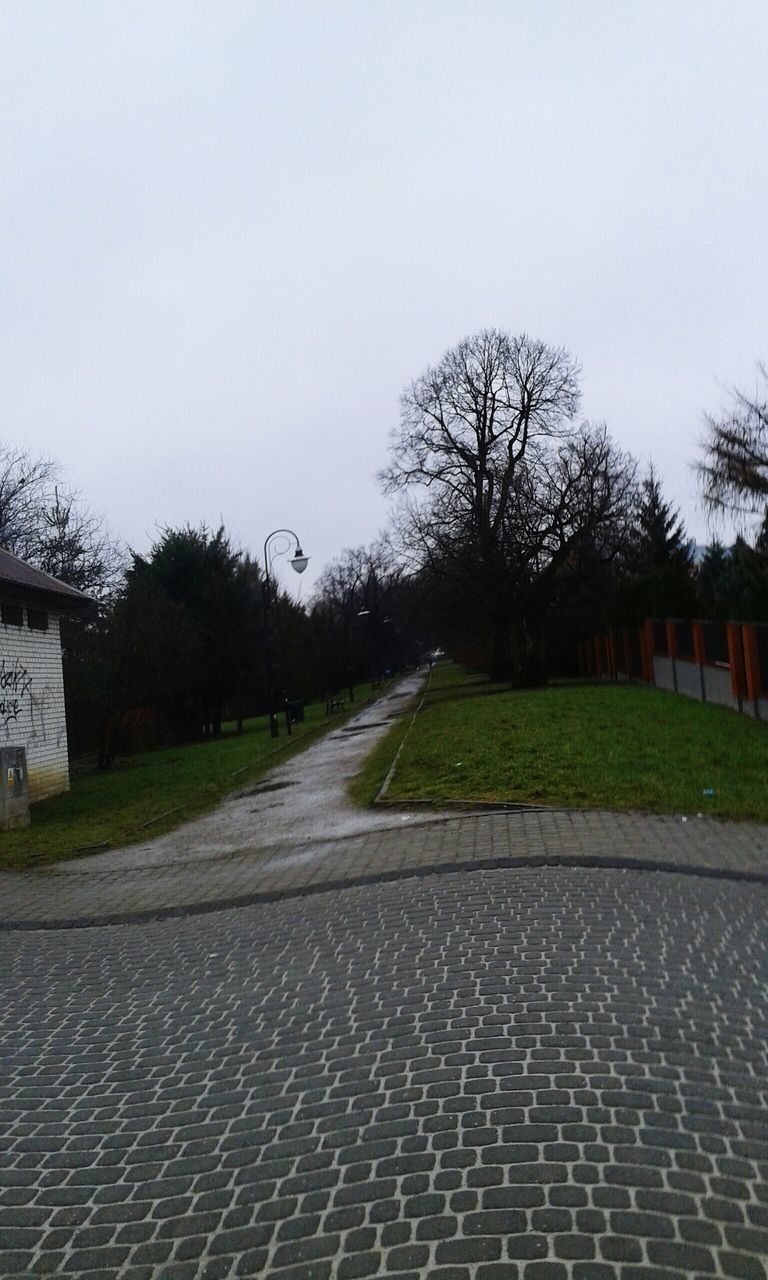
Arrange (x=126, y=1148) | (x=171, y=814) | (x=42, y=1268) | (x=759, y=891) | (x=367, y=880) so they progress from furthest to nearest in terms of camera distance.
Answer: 1. (x=171, y=814)
2. (x=367, y=880)
3. (x=759, y=891)
4. (x=126, y=1148)
5. (x=42, y=1268)

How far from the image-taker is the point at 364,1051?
559 cm

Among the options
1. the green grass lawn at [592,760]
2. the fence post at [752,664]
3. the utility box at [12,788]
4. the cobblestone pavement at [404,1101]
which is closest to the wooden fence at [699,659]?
the fence post at [752,664]

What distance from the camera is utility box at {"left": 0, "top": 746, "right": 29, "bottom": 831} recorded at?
1669 cm

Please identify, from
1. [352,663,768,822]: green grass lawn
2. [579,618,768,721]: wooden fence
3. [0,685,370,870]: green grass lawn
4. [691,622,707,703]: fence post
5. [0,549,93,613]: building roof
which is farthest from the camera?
[691,622,707,703]: fence post

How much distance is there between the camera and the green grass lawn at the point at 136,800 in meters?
14.7

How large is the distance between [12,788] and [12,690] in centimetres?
557

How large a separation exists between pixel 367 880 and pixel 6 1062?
443cm

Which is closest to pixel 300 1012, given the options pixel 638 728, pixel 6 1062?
pixel 6 1062

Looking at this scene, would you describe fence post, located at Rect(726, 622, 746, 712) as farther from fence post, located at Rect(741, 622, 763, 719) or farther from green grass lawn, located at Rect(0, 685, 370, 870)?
green grass lawn, located at Rect(0, 685, 370, 870)

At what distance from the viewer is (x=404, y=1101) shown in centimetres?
486

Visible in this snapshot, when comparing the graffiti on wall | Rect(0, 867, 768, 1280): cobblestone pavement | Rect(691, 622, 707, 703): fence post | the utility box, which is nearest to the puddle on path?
the utility box

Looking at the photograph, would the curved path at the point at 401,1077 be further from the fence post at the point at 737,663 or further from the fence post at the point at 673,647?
the fence post at the point at 673,647

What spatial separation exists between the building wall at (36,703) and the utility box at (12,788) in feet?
12.8

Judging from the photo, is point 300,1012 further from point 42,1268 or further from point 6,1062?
point 42,1268
